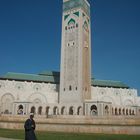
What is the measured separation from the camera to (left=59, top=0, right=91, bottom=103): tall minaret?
49250mm

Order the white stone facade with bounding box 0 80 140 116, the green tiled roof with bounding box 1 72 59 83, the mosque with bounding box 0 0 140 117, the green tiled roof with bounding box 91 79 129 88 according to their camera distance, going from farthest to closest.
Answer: the green tiled roof with bounding box 91 79 129 88, the green tiled roof with bounding box 1 72 59 83, the mosque with bounding box 0 0 140 117, the white stone facade with bounding box 0 80 140 116

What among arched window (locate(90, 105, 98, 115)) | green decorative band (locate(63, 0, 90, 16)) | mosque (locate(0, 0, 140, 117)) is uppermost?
green decorative band (locate(63, 0, 90, 16))

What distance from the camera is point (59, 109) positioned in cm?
4894

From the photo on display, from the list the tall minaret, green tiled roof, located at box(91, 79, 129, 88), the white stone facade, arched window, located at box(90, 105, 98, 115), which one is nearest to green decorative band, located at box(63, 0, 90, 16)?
the tall minaret

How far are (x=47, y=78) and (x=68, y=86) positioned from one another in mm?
13796

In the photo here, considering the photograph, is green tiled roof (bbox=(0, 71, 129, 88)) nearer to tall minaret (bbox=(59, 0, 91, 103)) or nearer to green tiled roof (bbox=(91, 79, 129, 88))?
green tiled roof (bbox=(91, 79, 129, 88))

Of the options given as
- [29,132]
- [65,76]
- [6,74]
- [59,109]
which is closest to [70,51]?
[65,76]

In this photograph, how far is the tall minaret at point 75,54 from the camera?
162 ft

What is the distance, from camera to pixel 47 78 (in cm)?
6300

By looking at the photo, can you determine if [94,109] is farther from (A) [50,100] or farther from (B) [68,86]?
(A) [50,100]

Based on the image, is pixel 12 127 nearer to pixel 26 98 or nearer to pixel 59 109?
pixel 59 109

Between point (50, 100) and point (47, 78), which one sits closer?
point (50, 100)

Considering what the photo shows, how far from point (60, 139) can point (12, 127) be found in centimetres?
897

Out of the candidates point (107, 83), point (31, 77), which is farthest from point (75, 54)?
point (107, 83)
